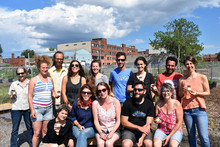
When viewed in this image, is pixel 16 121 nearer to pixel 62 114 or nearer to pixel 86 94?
pixel 62 114

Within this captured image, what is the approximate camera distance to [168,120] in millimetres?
3279

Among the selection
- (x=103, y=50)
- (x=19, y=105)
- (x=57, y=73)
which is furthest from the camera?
(x=103, y=50)

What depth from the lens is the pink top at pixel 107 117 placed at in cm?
344

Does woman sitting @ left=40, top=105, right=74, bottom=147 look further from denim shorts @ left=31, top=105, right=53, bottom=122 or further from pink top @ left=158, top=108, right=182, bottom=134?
pink top @ left=158, top=108, right=182, bottom=134

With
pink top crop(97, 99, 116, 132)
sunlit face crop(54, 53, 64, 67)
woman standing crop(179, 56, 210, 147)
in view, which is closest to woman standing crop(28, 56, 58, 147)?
sunlit face crop(54, 53, 64, 67)

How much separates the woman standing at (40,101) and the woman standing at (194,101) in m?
2.71

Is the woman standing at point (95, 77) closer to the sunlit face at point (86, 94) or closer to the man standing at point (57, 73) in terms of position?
the sunlit face at point (86, 94)

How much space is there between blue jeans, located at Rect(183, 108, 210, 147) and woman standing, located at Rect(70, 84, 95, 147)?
188 cm

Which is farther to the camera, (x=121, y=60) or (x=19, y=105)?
(x=121, y=60)

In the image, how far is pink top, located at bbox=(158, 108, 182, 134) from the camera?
3.26 m

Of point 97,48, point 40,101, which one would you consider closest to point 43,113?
point 40,101

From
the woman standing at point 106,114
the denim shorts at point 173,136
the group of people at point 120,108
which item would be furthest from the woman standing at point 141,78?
the denim shorts at point 173,136

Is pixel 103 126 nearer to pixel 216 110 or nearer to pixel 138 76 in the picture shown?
pixel 138 76

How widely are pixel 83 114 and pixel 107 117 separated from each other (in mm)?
514
